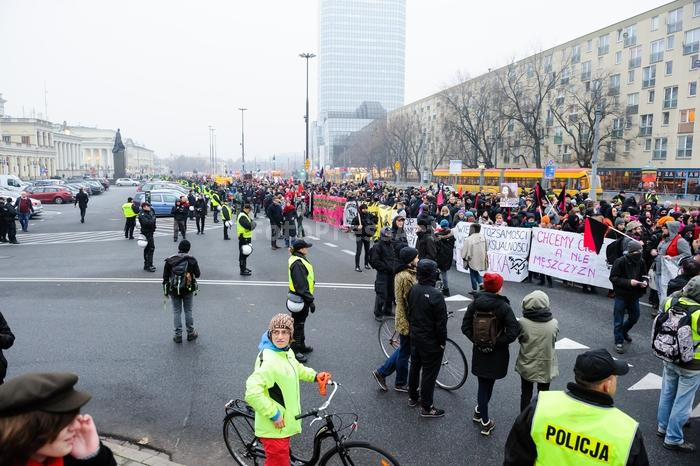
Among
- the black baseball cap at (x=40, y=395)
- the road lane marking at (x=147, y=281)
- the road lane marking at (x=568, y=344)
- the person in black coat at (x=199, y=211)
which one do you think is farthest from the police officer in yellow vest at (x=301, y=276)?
the person in black coat at (x=199, y=211)

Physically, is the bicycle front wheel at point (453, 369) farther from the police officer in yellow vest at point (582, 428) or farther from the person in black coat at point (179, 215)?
the person in black coat at point (179, 215)

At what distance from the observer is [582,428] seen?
2592 mm

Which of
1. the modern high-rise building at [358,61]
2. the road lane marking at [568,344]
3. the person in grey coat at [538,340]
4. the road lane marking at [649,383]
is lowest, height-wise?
the road lane marking at [649,383]

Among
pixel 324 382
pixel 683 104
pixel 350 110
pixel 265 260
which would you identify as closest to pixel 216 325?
pixel 324 382

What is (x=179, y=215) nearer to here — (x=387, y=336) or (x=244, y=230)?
(x=244, y=230)

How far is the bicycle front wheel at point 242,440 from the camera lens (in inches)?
177

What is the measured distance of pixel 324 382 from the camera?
3859 millimetres

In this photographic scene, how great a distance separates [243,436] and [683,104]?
60067mm

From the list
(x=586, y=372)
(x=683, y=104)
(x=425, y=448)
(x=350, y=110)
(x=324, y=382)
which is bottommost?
(x=425, y=448)

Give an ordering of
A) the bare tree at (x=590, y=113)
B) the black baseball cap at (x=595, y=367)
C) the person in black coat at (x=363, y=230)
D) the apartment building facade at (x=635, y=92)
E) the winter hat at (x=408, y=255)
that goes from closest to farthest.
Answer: the black baseball cap at (x=595, y=367)
the winter hat at (x=408, y=255)
the person in black coat at (x=363, y=230)
the apartment building facade at (x=635, y=92)
the bare tree at (x=590, y=113)

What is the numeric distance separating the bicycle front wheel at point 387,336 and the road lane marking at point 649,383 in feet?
10.5

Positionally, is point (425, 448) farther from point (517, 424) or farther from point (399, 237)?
point (399, 237)

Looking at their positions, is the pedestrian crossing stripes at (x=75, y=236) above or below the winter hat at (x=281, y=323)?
below

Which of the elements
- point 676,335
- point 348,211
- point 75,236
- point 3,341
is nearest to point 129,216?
point 75,236
